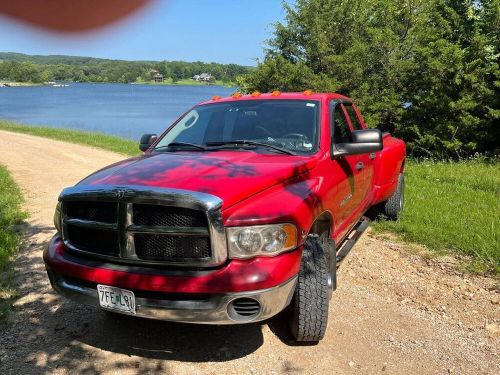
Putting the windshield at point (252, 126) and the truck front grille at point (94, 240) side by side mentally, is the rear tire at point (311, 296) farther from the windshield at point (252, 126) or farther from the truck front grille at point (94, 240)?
the truck front grille at point (94, 240)

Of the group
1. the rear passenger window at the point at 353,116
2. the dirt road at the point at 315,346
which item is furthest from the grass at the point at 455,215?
the rear passenger window at the point at 353,116

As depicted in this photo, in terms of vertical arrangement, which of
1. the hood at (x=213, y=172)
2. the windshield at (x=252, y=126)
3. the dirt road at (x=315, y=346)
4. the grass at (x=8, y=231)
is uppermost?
the windshield at (x=252, y=126)

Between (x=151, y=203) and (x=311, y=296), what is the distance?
4.00 feet

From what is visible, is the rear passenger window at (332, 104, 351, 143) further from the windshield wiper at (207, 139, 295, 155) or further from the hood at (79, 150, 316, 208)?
the hood at (79, 150, 316, 208)

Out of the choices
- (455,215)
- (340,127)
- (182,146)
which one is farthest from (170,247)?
(455,215)

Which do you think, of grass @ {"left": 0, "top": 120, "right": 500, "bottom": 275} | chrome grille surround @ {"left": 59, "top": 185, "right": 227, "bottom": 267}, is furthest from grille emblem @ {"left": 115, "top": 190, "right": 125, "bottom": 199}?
grass @ {"left": 0, "top": 120, "right": 500, "bottom": 275}

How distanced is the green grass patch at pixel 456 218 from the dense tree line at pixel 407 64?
5980mm

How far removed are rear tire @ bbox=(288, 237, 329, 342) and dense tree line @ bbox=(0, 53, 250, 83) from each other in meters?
103

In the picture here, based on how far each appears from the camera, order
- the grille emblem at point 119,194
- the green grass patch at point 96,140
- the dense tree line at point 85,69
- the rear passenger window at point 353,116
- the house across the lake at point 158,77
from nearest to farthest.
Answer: the grille emblem at point 119,194 < the rear passenger window at point 353,116 < the green grass patch at point 96,140 < the dense tree line at point 85,69 < the house across the lake at point 158,77

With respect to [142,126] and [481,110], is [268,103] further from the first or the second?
[142,126]

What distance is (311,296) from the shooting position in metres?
3.23

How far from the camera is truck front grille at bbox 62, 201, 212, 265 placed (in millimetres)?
2887

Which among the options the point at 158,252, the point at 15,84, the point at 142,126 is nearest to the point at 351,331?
the point at 158,252

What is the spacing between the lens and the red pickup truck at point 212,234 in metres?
A: 2.87
